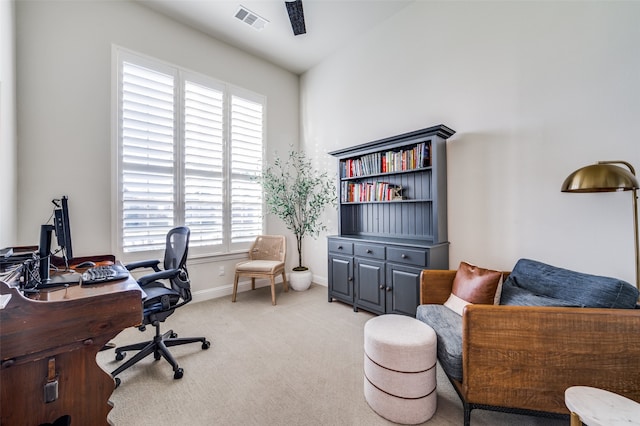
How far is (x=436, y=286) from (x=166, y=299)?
2088mm

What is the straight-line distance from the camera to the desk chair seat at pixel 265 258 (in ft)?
11.0

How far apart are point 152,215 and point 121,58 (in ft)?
5.89

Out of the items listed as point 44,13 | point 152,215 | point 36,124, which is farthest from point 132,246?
point 44,13

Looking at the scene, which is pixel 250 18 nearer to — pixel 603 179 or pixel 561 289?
pixel 603 179

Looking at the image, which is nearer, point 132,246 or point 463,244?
point 463,244

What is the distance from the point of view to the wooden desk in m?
1.04

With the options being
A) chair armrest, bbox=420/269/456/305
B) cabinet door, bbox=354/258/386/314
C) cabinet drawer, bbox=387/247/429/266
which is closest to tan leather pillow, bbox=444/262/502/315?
chair armrest, bbox=420/269/456/305

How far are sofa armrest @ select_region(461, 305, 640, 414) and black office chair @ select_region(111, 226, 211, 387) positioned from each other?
6.48 ft

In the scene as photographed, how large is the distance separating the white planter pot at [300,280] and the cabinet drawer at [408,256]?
5.11 feet

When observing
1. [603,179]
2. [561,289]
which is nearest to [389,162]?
[603,179]

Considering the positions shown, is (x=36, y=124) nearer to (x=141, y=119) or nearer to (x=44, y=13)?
(x=141, y=119)

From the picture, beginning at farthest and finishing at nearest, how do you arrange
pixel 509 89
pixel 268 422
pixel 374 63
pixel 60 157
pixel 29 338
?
pixel 374 63, pixel 60 157, pixel 509 89, pixel 268 422, pixel 29 338

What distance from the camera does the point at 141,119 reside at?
Answer: 9.80 feet

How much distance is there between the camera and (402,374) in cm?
147
